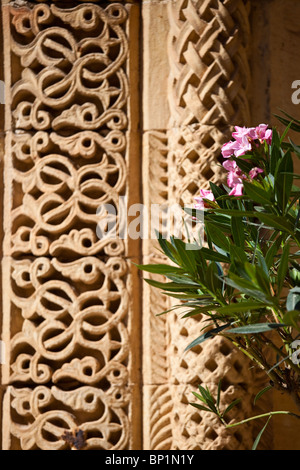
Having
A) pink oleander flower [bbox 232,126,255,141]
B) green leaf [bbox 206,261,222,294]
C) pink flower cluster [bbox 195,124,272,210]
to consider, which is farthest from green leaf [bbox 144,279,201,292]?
pink oleander flower [bbox 232,126,255,141]

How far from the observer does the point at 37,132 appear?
Result: 259cm

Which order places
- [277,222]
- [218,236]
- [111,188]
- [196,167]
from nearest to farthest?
[277,222] < [218,236] < [196,167] < [111,188]

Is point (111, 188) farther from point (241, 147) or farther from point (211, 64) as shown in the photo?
point (241, 147)

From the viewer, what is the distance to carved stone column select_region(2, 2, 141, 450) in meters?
2.49

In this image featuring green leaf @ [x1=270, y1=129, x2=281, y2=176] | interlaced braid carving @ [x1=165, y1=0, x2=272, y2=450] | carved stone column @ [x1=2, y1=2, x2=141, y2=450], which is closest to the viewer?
green leaf @ [x1=270, y1=129, x2=281, y2=176]

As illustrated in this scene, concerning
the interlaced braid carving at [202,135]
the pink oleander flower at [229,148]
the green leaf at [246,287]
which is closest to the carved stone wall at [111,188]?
the interlaced braid carving at [202,135]

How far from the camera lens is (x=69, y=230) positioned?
8.43 ft

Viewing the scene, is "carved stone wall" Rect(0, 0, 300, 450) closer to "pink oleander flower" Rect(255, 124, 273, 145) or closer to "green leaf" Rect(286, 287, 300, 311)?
"pink oleander flower" Rect(255, 124, 273, 145)

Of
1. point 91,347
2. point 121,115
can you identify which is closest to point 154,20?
point 121,115

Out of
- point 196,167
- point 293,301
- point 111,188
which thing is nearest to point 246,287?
point 293,301

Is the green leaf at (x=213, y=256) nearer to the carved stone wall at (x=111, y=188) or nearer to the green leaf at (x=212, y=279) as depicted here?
the green leaf at (x=212, y=279)

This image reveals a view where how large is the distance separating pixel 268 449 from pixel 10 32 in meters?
1.89
